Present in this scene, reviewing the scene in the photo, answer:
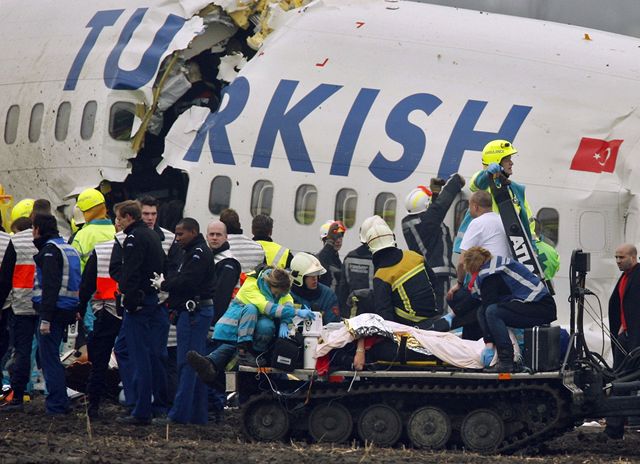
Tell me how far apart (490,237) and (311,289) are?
6.17 feet

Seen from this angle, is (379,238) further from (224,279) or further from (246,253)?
(246,253)

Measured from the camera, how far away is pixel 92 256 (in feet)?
49.3

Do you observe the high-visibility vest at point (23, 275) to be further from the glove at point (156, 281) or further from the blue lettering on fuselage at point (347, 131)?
the blue lettering on fuselage at point (347, 131)

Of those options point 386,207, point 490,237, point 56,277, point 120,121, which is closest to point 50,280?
point 56,277

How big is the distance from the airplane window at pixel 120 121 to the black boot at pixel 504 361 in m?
9.14

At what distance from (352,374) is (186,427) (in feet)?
6.73

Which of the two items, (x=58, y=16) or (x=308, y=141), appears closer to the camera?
(x=308, y=141)

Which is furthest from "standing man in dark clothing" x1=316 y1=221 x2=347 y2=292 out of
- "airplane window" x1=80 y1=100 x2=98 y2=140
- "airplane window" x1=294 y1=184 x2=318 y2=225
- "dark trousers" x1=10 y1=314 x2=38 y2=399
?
"airplane window" x1=80 y1=100 x2=98 y2=140

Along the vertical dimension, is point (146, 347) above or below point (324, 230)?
below

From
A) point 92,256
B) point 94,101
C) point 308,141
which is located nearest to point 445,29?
point 308,141

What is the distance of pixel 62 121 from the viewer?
69.9ft

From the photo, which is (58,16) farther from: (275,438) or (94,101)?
(275,438)

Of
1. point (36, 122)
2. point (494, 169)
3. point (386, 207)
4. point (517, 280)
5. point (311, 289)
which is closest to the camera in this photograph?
point (517, 280)

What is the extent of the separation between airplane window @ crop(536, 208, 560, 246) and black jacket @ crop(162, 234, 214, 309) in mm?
5272
